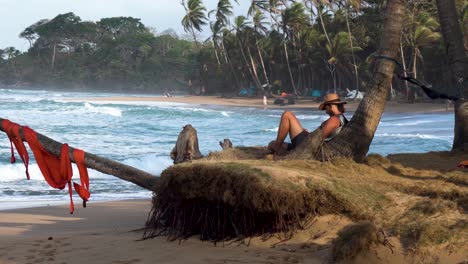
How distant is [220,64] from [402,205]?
6752 centimetres

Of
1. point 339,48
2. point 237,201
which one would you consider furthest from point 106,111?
point 237,201

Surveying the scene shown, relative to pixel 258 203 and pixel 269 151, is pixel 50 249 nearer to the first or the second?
pixel 258 203

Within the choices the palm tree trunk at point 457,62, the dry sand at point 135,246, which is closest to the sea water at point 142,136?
the dry sand at point 135,246

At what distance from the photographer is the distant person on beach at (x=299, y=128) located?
766 cm

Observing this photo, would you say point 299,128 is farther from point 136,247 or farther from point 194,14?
point 194,14

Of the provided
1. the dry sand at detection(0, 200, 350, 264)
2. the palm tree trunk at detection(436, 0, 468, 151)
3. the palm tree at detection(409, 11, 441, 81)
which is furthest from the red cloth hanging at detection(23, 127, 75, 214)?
the palm tree at detection(409, 11, 441, 81)

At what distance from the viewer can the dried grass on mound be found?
232 inches

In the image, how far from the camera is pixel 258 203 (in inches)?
231

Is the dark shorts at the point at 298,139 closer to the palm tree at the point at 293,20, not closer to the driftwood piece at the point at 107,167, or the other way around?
the driftwood piece at the point at 107,167

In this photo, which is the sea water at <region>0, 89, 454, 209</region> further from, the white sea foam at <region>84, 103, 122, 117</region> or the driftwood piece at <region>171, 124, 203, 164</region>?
the driftwood piece at <region>171, 124, 203, 164</region>

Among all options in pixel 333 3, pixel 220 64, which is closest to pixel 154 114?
pixel 333 3

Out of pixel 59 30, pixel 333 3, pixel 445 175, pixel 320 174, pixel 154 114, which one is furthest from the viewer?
pixel 59 30

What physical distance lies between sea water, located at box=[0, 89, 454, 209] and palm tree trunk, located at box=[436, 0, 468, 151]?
5395 mm

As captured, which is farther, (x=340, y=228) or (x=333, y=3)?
(x=333, y=3)
